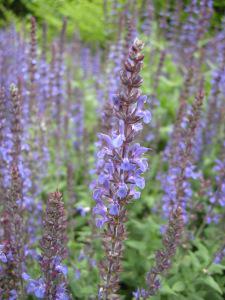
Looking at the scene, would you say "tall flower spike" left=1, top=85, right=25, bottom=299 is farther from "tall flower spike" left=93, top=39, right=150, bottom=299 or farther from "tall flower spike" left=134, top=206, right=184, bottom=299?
"tall flower spike" left=134, top=206, right=184, bottom=299

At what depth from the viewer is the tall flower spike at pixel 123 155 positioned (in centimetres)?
239

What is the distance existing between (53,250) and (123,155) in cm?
87

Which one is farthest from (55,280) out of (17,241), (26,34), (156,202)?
(26,34)

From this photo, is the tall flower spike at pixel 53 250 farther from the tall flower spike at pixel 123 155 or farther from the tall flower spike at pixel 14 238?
the tall flower spike at pixel 14 238

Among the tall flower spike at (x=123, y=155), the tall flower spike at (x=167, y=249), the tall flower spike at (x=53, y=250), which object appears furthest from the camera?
the tall flower spike at (x=167, y=249)

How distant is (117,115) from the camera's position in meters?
2.48

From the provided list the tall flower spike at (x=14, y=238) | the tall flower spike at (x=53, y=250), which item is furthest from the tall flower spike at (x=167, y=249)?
the tall flower spike at (x=14, y=238)

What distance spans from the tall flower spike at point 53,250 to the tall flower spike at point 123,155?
0.90 ft

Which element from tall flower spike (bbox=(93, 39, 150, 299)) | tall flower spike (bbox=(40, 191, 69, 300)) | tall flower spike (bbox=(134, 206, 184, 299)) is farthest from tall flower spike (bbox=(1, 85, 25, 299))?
tall flower spike (bbox=(134, 206, 184, 299))

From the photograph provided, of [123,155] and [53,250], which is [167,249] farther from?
[123,155]

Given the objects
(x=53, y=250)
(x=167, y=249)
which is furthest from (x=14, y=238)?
(x=167, y=249)

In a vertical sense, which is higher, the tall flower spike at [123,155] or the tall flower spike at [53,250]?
the tall flower spike at [123,155]

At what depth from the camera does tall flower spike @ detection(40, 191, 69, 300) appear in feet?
8.64

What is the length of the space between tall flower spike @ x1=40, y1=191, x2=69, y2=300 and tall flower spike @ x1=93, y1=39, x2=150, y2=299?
0.90ft
